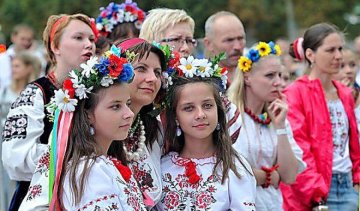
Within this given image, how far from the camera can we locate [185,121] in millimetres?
4918

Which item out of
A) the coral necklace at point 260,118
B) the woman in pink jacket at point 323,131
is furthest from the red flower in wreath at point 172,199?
the woman in pink jacket at point 323,131

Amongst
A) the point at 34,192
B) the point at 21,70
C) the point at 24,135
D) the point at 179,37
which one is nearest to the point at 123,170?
the point at 34,192

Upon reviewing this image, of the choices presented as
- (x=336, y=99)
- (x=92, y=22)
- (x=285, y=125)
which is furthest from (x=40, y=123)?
(x=336, y=99)

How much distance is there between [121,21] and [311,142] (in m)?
1.93

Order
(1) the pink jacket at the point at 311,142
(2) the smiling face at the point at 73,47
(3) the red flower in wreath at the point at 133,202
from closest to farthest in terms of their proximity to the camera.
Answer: (3) the red flower in wreath at the point at 133,202, (2) the smiling face at the point at 73,47, (1) the pink jacket at the point at 311,142

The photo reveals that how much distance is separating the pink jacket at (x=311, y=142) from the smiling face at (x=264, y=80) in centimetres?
75

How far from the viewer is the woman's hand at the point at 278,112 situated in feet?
19.0

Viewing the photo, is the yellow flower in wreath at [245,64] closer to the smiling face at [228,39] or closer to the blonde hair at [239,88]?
the blonde hair at [239,88]

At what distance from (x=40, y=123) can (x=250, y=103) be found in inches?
64.1

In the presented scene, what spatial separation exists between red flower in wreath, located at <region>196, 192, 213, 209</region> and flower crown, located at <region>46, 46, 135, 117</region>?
2.85ft

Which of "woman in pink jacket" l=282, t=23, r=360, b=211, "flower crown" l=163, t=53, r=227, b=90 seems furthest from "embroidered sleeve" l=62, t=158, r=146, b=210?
"woman in pink jacket" l=282, t=23, r=360, b=211

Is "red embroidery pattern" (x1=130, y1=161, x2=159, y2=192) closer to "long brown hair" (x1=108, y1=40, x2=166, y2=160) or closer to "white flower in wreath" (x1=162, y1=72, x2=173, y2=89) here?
"long brown hair" (x1=108, y1=40, x2=166, y2=160)

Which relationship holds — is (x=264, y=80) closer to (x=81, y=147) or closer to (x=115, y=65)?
(x=115, y=65)

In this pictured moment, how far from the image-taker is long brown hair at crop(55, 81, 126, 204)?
13.5 ft
